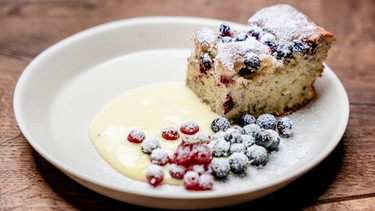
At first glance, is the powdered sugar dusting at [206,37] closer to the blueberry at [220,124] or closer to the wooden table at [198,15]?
the blueberry at [220,124]

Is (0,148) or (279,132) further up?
(279,132)

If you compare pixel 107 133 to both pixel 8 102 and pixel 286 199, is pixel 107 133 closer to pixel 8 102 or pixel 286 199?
pixel 8 102

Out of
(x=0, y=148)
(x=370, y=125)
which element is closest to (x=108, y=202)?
(x=0, y=148)

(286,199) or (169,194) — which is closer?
(169,194)

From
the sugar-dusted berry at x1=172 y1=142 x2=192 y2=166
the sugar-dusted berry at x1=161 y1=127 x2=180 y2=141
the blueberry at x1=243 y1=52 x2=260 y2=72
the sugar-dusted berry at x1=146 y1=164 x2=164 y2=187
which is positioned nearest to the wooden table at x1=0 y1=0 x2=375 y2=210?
the sugar-dusted berry at x1=146 y1=164 x2=164 y2=187

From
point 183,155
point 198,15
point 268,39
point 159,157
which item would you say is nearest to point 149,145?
point 159,157

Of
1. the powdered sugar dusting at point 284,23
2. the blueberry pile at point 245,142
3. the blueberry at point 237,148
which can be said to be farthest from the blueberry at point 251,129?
the powdered sugar dusting at point 284,23

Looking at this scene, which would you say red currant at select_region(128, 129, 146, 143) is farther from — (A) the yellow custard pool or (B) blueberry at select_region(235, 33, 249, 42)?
(B) blueberry at select_region(235, 33, 249, 42)

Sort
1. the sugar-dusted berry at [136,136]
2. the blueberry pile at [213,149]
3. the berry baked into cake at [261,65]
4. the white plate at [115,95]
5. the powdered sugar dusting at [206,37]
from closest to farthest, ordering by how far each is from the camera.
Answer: the white plate at [115,95] → the blueberry pile at [213,149] → the sugar-dusted berry at [136,136] → the berry baked into cake at [261,65] → the powdered sugar dusting at [206,37]
